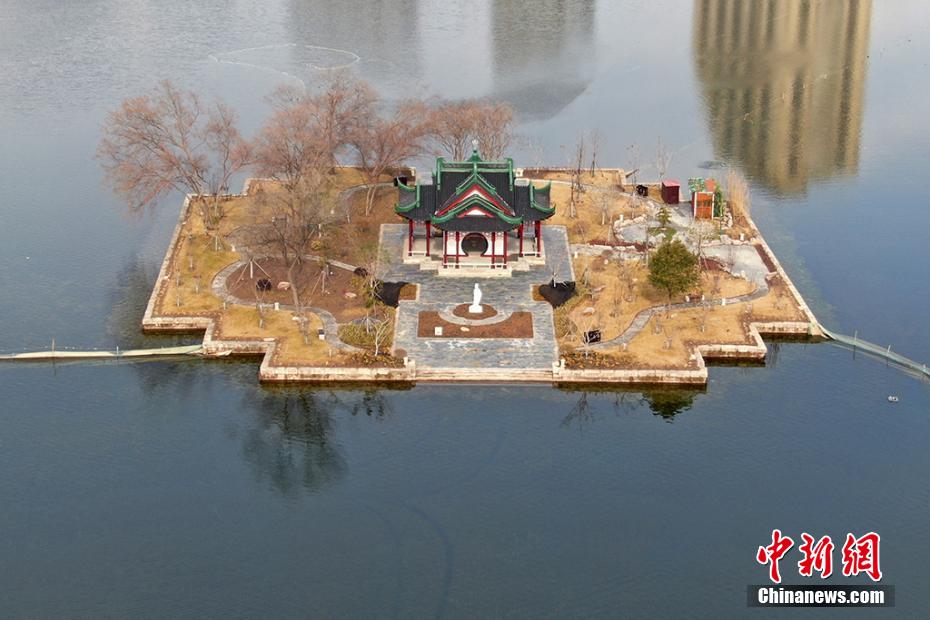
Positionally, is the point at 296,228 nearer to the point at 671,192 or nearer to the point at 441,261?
the point at 441,261

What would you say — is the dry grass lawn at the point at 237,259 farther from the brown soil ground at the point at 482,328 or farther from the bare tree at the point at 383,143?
the brown soil ground at the point at 482,328

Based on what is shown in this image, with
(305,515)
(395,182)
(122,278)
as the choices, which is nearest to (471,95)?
(395,182)

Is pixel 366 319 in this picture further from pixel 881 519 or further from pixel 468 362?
pixel 881 519

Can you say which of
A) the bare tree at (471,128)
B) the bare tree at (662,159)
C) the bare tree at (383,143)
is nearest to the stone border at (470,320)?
the bare tree at (383,143)

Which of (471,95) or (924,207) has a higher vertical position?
(471,95)

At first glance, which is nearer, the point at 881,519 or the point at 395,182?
the point at 881,519

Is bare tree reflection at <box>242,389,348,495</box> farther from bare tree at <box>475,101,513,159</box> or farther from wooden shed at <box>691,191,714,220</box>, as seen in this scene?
wooden shed at <box>691,191,714,220</box>

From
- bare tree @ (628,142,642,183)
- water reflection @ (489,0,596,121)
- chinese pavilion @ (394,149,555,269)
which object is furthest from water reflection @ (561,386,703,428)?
water reflection @ (489,0,596,121)

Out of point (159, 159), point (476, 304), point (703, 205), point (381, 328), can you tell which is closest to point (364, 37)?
point (159, 159)
